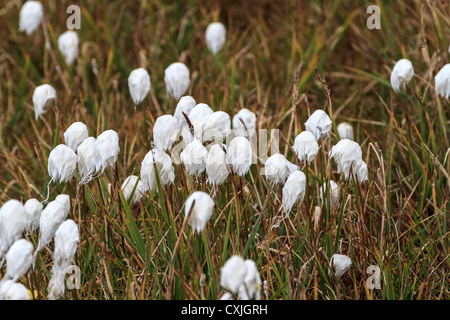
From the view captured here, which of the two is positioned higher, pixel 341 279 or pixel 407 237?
pixel 407 237

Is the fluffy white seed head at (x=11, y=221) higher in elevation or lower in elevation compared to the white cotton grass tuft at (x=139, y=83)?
lower

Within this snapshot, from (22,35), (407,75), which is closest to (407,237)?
(407,75)

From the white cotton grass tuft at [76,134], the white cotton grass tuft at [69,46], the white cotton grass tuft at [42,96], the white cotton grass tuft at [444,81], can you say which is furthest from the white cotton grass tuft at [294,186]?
the white cotton grass tuft at [69,46]

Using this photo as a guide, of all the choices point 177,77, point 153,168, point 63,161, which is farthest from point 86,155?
point 177,77

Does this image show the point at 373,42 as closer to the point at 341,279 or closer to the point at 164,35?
the point at 164,35

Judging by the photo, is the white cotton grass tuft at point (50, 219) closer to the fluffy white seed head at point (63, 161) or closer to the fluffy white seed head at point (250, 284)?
the fluffy white seed head at point (63, 161)

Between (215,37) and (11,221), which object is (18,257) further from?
(215,37)
